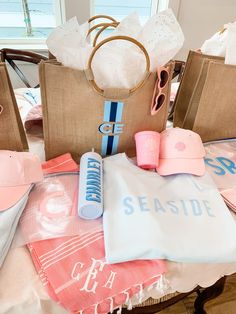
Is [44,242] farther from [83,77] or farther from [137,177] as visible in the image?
[83,77]

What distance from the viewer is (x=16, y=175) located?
1.66ft

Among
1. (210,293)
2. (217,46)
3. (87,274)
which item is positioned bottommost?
(210,293)

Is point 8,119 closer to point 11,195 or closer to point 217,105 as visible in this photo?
point 11,195

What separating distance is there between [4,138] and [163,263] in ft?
1.48

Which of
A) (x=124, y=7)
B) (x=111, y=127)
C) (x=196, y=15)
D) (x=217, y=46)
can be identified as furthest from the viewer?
(x=124, y=7)

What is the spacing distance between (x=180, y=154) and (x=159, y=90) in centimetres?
16

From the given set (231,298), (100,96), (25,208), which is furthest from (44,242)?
(231,298)

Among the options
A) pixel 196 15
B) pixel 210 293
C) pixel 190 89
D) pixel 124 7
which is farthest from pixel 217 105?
pixel 124 7

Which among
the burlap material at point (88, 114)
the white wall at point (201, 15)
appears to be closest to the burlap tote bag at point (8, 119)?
the burlap material at point (88, 114)

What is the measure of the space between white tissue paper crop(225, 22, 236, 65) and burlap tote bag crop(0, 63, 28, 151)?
0.55 m

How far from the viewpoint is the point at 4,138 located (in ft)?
1.99

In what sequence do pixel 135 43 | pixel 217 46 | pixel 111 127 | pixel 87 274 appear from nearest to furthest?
pixel 87 274, pixel 135 43, pixel 111 127, pixel 217 46

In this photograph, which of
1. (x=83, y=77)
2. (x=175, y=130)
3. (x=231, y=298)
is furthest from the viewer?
(x=231, y=298)

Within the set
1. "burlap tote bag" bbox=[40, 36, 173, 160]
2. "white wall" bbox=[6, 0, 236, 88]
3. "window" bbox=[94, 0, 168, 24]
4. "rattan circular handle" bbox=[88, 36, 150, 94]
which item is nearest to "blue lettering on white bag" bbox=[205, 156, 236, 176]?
"burlap tote bag" bbox=[40, 36, 173, 160]
